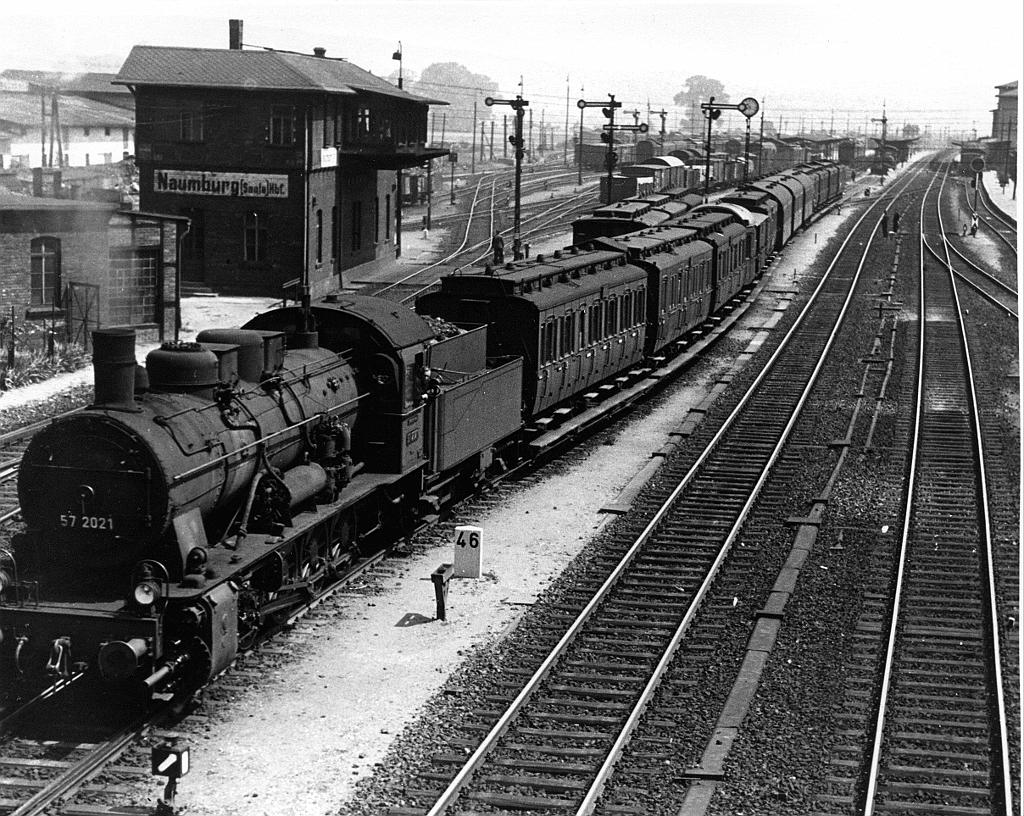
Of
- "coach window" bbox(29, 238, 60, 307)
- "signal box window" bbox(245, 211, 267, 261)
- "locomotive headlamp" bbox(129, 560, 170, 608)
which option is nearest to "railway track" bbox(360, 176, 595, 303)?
"signal box window" bbox(245, 211, 267, 261)

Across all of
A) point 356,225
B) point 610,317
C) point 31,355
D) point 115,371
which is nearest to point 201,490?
point 115,371

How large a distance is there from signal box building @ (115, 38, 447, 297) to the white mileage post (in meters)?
24.6

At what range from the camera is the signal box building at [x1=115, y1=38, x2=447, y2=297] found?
39844mm

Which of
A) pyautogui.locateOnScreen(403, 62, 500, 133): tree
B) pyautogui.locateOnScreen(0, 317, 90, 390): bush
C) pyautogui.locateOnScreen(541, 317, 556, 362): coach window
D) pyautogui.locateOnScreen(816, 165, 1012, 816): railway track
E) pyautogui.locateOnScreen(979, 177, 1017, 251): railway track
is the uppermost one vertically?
pyautogui.locateOnScreen(403, 62, 500, 133): tree

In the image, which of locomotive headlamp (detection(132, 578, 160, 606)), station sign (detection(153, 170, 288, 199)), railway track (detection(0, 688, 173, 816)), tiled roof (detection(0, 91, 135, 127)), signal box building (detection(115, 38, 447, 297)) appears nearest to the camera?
railway track (detection(0, 688, 173, 816))

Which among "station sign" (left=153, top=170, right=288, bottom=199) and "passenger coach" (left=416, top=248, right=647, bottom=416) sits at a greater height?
"station sign" (left=153, top=170, right=288, bottom=199)

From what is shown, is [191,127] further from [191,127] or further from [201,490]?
[201,490]

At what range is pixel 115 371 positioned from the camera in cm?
1141

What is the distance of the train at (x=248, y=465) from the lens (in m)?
11.2

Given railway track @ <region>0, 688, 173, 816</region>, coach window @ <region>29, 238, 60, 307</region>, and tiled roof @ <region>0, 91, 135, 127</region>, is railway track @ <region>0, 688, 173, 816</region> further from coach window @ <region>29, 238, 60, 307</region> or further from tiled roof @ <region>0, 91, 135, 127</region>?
tiled roof @ <region>0, 91, 135, 127</region>

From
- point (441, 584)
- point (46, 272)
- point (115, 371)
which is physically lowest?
point (441, 584)

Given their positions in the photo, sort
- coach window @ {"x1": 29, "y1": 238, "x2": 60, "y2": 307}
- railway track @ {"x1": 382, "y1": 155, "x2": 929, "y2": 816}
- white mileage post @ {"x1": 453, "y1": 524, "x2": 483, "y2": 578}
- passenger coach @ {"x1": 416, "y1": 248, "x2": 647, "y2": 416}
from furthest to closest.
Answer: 1. coach window @ {"x1": 29, "y1": 238, "x2": 60, "y2": 307}
2. passenger coach @ {"x1": 416, "y1": 248, "x2": 647, "y2": 416}
3. white mileage post @ {"x1": 453, "y1": 524, "x2": 483, "y2": 578}
4. railway track @ {"x1": 382, "y1": 155, "x2": 929, "y2": 816}

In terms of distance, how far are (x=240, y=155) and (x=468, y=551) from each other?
91.1 feet

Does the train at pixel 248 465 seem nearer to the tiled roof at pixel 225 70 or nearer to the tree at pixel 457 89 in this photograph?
the tiled roof at pixel 225 70
